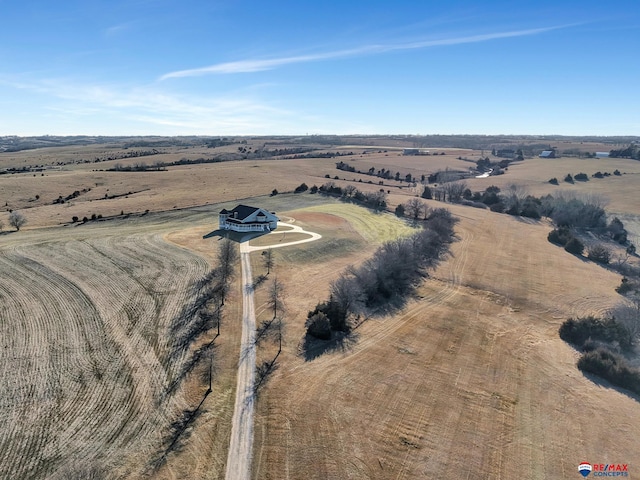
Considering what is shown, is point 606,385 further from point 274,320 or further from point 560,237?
point 560,237

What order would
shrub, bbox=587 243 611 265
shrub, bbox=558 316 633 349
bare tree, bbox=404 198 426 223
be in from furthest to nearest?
bare tree, bbox=404 198 426 223 < shrub, bbox=587 243 611 265 < shrub, bbox=558 316 633 349

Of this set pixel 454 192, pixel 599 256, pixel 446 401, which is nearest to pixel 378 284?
pixel 446 401

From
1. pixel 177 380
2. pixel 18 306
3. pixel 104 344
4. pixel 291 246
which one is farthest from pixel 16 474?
pixel 291 246

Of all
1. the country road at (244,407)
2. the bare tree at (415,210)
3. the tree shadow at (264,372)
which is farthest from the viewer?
the bare tree at (415,210)

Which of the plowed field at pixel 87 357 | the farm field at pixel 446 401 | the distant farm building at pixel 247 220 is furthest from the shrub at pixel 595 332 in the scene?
the distant farm building at pixel 247 220

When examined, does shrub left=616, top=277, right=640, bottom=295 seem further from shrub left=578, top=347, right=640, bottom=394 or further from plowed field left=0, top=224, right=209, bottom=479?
plowed field left=0, top=224, right=209, bottom=479

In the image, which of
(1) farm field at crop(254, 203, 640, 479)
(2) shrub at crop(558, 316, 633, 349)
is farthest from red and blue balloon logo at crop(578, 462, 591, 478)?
(2) shrub at crop(558, 316, 633, 349)

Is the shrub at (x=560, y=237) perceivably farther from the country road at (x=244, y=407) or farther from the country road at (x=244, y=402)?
the country road at (x=244, y=407)
